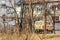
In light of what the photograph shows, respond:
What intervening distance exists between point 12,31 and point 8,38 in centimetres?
24

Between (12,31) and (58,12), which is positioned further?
(58,12)

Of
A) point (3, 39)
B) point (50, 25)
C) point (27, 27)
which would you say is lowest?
point (50, 25)

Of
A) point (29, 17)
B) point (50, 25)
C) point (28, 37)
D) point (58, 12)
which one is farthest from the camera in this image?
point (58, 12)

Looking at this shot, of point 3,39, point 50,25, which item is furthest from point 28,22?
point 50,25

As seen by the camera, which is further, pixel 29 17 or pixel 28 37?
pixel 29 17

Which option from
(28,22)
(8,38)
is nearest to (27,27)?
(28,22)

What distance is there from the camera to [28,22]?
16.0 ft

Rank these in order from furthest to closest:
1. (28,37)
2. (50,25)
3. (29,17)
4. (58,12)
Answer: (58,12), (50,25), (29,17), (28,37)

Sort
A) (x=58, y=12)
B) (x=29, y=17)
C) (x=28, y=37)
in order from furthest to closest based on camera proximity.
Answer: (x=58, y=12) → (x=29, y=17) → (x=28, y=37)

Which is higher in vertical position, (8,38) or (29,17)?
(29,17)

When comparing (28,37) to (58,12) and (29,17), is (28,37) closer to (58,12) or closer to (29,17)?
(29,17)

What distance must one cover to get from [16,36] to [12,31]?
36cm

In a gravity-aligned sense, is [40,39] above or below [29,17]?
below

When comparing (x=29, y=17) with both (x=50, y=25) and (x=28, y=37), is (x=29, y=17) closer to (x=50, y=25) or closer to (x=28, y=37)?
(x=28, y=37)
